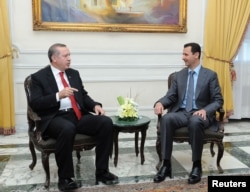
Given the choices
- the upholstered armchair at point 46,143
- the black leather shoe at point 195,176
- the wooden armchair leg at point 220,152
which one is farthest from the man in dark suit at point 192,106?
the upholstered armchair at point 46,143

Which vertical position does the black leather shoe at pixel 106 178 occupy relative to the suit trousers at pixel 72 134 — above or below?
below

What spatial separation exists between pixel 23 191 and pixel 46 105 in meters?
0.74

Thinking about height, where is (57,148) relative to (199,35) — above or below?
below

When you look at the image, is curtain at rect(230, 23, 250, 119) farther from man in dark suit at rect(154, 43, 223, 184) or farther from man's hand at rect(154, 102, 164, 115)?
man's hand at rect(154, 102, 164, 115)

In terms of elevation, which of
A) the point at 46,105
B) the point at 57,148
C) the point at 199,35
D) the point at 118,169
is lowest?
the point at 118,169

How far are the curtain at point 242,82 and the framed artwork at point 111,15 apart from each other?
97cm

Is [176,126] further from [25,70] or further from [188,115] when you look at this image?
[25,70]

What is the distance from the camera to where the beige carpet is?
270cm

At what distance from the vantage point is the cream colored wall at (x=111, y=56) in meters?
4.44

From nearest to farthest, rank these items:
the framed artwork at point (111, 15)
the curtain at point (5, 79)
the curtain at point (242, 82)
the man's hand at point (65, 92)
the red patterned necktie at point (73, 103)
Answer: the man's hand at point (65, 92) → the red patterned necktie at point (73, 103) → the curtain at point (5, 79) → the framed artwork at point (111, 15) → the curtain at point (242, 82)

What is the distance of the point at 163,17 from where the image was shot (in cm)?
472

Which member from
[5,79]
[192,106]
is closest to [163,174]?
[192,106]

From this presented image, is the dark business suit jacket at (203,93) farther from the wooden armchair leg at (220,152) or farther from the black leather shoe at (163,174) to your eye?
the black leather shoe at (163,174)

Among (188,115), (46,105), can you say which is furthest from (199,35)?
(46,105)
